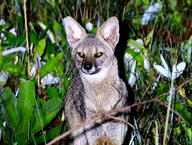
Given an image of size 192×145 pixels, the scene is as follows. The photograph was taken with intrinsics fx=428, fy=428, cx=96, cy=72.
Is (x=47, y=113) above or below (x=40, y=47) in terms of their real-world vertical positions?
below

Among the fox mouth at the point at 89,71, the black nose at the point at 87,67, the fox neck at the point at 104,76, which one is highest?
the black nose at the point at 87,67

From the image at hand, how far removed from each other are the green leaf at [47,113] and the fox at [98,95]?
0.88ft

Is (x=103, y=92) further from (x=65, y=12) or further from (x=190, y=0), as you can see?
(x=190, y=0)

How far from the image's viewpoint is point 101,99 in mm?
4211

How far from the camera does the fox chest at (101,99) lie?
4172mm

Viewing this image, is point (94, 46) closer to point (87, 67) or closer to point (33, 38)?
point (87, 67)

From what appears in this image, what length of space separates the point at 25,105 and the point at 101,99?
790mm

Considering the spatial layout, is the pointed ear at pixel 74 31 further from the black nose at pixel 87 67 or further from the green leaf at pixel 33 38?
the green leaf at pixel 33 38

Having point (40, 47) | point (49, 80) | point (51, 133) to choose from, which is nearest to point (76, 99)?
point (51, 133)

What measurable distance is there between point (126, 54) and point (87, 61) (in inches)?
57.3

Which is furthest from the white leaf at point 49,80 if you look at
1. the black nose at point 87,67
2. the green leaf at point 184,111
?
the green leaf at point 184,111

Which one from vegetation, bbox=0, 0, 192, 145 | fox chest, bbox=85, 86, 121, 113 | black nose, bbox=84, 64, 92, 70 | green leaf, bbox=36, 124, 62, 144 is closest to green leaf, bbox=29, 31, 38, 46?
vegetation, bbox=0, 0, 192, 145

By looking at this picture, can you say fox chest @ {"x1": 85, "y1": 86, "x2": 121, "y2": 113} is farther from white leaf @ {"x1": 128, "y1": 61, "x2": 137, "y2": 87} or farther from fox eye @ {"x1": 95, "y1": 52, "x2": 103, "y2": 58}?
white leaf @ {"x1": 128, "y1": 61, "x2": 137, "y2": 87}

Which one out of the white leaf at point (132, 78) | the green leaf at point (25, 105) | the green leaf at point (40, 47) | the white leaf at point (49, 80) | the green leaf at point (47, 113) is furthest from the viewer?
the green leaf at point (40, 47)
